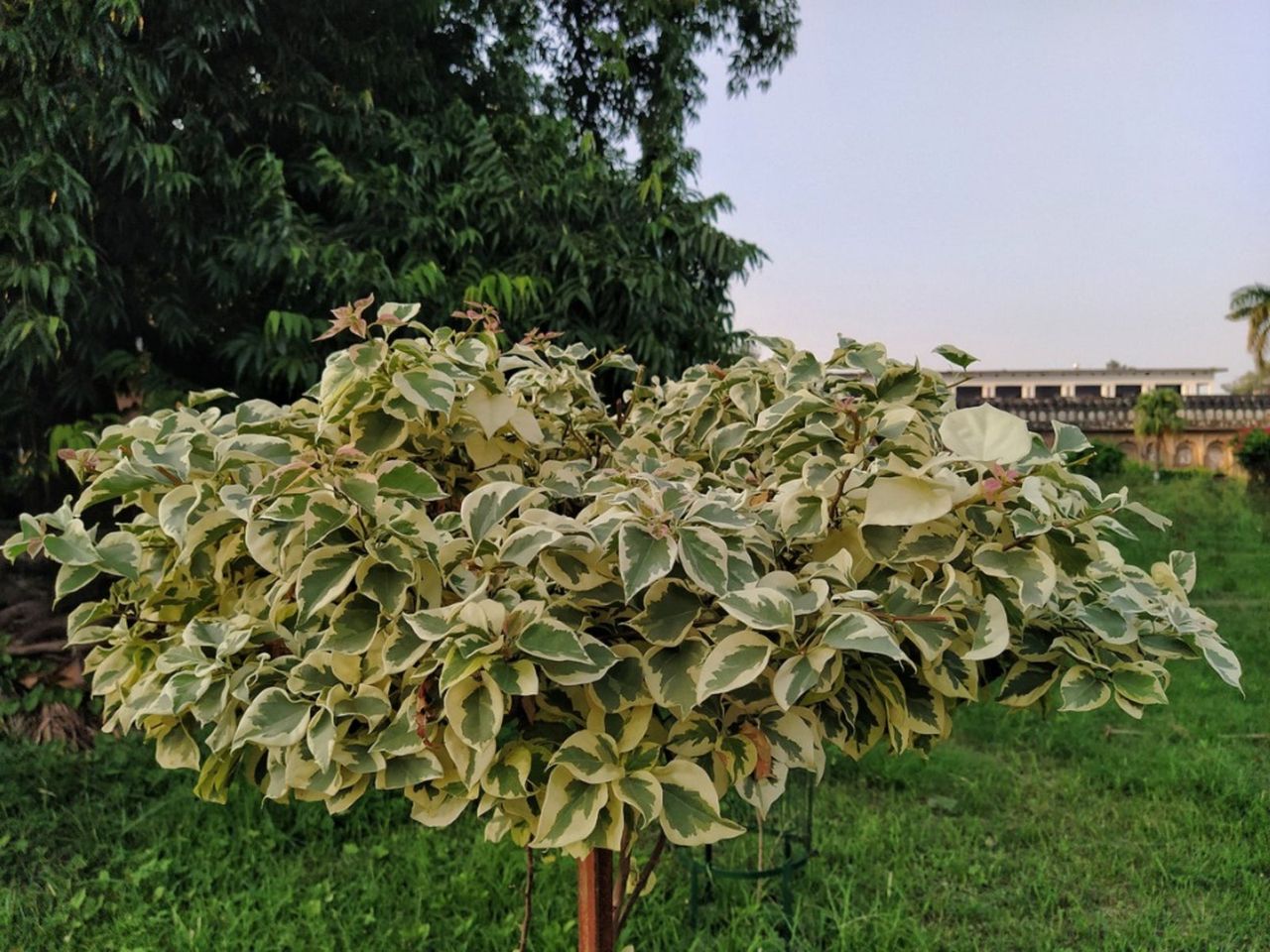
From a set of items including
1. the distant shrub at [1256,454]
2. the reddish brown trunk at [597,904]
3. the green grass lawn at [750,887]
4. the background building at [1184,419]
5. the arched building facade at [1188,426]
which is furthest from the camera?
the arched building facade at [1188,426]

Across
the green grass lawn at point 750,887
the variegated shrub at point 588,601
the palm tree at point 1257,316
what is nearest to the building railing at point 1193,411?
the palm tree at point 1257,316

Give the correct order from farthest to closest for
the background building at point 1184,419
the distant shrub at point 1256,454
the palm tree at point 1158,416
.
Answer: the palm tree at point 1158,416 → the background building at point 1184,419 → the distant shrub at point 1256,454

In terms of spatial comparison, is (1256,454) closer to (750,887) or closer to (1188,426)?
(1188,426)

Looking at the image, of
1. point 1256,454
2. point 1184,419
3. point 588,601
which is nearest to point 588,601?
point 588,601

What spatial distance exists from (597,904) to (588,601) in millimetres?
608

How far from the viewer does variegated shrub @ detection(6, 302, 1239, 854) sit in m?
0.75

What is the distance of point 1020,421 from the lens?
31.1 inches

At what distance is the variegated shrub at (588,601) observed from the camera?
753 mm

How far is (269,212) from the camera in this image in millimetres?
3186

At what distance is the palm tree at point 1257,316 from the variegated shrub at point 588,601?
72.1 ft

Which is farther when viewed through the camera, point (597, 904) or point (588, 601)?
point (597, 904)

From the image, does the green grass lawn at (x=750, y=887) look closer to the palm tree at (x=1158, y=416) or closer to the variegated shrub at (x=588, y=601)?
the variegated shrub at (x=588, y=601)

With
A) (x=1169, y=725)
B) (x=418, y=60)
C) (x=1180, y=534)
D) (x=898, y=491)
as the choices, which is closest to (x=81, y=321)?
(x=418, y=60)

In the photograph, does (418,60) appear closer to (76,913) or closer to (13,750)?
(13,750)
